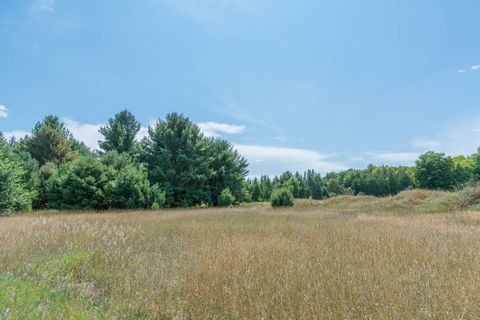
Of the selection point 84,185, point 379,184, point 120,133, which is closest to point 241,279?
point 84,185

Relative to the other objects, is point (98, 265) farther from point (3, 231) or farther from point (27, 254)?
point (3, 231)

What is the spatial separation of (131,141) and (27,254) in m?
36.4

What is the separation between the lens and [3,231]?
25.5ft

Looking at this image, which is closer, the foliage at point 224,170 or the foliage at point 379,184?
the foliage at point 224,170

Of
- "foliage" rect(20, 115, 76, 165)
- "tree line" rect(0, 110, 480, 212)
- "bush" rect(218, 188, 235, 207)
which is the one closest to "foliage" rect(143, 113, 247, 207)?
"tree line" rect(0, 110, 480, 212)

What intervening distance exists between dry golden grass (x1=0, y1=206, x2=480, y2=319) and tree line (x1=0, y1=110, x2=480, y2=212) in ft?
55.8

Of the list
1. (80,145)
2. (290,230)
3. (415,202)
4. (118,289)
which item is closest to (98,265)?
(118,289)

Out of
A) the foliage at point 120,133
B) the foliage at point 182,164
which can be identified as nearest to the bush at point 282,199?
the foliage at point 182,164

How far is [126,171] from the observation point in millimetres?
23922

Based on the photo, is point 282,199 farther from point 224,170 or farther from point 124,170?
point 124,170

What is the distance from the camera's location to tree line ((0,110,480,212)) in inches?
893

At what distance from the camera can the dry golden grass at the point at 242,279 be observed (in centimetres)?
319

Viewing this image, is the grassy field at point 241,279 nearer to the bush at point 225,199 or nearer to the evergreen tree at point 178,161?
the evergreen tree at point 178,161

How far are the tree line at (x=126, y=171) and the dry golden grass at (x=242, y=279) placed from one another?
17.0 meters
